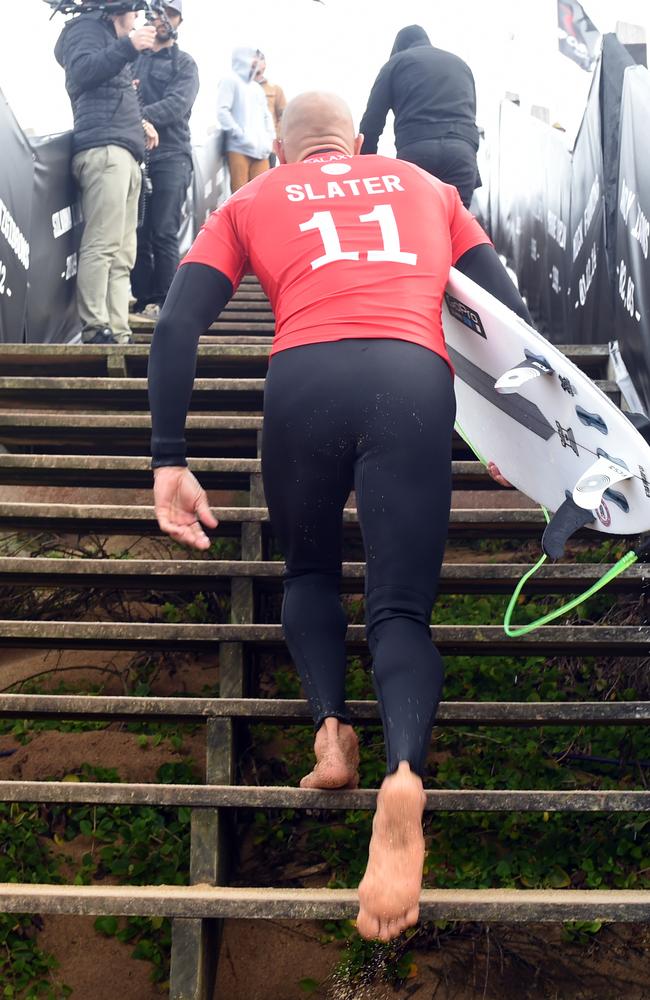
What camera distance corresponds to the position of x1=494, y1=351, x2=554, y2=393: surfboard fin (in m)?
2.29

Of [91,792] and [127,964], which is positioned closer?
[91,792]

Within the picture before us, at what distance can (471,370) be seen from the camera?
267 centimetres

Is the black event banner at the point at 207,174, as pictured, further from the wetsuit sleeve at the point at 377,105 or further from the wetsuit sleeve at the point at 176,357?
the wetsuit sleeve at the point at 176,357

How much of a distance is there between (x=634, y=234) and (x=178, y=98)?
3504mm

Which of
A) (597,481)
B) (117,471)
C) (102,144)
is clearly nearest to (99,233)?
(102,144)

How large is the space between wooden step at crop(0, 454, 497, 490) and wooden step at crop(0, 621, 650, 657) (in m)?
0.72

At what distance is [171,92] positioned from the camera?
6.38 m

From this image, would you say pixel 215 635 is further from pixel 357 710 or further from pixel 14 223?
pixel 14 223

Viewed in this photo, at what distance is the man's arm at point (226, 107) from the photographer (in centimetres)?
833

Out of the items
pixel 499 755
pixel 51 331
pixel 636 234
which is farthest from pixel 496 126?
pixel 499 755

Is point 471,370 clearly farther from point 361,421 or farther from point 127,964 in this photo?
point 127,964

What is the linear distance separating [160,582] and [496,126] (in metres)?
8.56

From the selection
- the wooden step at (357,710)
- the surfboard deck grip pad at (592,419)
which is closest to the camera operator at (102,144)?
the wooden step at (357,710)

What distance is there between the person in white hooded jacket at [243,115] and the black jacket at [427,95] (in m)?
3.62
